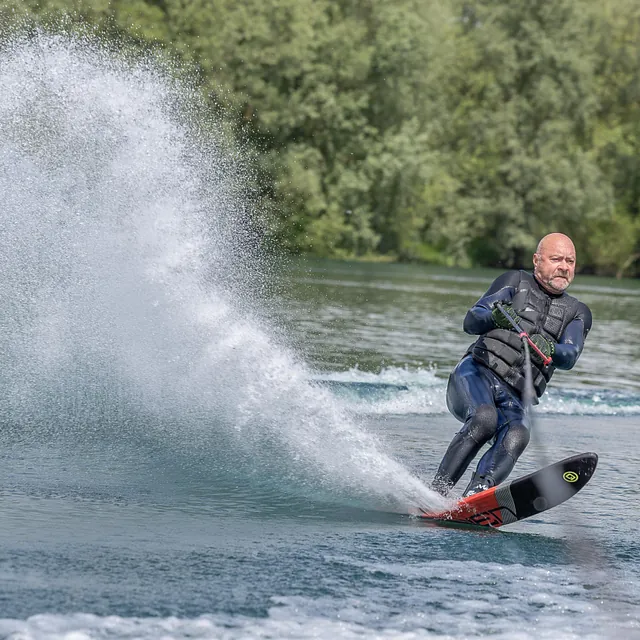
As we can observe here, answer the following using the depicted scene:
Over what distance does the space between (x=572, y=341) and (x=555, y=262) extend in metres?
0.43

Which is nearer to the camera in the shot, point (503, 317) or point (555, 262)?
point (503, 317)

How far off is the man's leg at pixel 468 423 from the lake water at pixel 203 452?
0.61 ft

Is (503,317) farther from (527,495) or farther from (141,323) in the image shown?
(141,323)

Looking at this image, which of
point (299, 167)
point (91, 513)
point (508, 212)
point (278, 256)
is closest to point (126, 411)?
point (91, 513)

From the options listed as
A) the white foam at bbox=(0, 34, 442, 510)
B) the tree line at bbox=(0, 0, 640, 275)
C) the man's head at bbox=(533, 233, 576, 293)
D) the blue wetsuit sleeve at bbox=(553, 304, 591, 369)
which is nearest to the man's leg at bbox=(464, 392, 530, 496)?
the white foam at bbox=(0, 34, 442, 510)

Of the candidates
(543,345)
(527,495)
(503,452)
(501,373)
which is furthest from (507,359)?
(527,495)

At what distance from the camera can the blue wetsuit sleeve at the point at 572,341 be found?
6.30 metres

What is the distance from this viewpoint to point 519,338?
21.4ft

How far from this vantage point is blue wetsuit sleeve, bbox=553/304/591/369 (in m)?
6.30

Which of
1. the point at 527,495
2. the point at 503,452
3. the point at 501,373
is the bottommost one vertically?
the point at 527,495

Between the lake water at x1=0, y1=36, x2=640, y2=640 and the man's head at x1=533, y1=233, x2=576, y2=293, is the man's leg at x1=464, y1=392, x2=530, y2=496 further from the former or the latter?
the man's head at x1=533, y1=233, x2=576, y2=293

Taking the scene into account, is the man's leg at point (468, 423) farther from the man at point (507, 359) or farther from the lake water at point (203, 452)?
the lake water at point (203, 452)

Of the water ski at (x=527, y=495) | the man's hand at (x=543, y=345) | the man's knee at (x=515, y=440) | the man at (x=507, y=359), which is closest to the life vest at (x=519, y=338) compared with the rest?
the man at (x=507, y=359)

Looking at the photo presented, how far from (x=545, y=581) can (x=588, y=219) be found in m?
52.0
